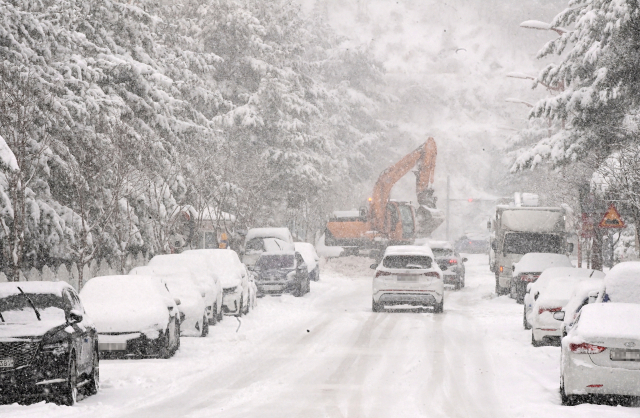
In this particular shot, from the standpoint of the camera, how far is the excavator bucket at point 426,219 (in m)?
55.0

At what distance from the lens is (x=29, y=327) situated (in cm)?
1222

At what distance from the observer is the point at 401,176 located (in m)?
52.3

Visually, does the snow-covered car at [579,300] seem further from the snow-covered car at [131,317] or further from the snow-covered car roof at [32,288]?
the snow-covered car roof at [32,288]

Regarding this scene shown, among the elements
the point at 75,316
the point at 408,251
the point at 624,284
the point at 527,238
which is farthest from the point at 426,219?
the point at 75,316

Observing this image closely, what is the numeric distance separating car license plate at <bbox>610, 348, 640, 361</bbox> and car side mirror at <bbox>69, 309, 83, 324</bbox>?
645cm

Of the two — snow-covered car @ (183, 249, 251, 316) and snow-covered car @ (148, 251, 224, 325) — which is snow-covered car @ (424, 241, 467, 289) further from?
snow-covered car @ (148, 251, 224, 325)

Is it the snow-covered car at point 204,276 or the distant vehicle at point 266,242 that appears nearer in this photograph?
the snow-covered car at point 204,276

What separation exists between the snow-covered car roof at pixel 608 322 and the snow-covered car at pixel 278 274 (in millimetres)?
20057

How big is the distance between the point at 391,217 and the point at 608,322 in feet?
136

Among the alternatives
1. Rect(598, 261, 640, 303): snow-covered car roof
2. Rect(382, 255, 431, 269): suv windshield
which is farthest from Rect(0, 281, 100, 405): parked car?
Rect(382, 255, 431, 269): suv windshield

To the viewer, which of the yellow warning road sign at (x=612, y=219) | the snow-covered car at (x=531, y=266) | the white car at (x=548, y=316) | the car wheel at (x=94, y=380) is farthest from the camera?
the snow-covered car at (x=531, y=266)

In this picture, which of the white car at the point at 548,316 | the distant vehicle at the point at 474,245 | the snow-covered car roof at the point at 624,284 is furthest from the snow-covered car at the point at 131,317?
the distant vehicle at the point at 474,245

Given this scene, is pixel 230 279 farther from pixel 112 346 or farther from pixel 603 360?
pixel 603 360

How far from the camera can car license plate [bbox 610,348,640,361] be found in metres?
11.7
